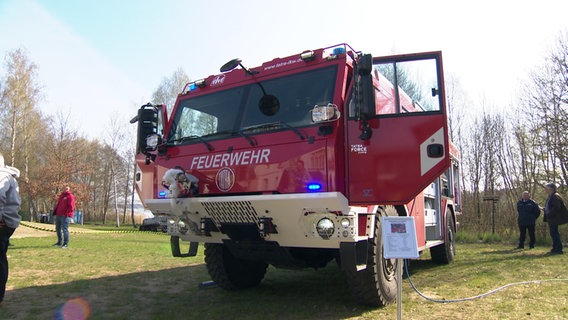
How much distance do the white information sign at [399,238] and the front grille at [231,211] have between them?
1440mm

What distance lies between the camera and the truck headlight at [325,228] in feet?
13.5

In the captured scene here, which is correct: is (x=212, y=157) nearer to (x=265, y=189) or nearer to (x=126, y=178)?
(x=265, y=189)

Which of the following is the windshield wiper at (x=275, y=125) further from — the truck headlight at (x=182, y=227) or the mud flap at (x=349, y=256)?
the truck headlight at (x=182, y=227)

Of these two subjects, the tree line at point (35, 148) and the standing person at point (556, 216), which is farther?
the tree line at point (35, 148)

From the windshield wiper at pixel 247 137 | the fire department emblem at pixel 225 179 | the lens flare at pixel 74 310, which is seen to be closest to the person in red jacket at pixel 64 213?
the lens flare at pixel 74 310

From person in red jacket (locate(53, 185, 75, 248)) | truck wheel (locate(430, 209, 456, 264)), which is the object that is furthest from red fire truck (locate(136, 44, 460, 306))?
person in red jacket (locate(53, 185, 75, 248))

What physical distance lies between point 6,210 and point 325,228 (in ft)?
12.4

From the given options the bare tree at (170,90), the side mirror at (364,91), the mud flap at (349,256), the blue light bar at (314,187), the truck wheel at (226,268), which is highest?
the bare tree at (170,90)

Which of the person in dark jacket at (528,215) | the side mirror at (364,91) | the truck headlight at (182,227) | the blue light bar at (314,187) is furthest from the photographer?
the person in dark jacket at (528,215)

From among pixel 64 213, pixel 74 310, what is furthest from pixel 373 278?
pixel 64 213

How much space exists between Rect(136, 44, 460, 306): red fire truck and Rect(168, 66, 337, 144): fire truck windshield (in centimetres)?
1

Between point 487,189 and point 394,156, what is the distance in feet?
63.0

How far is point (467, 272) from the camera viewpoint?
25.5 feet

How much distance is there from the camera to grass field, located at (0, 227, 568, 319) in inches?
192
